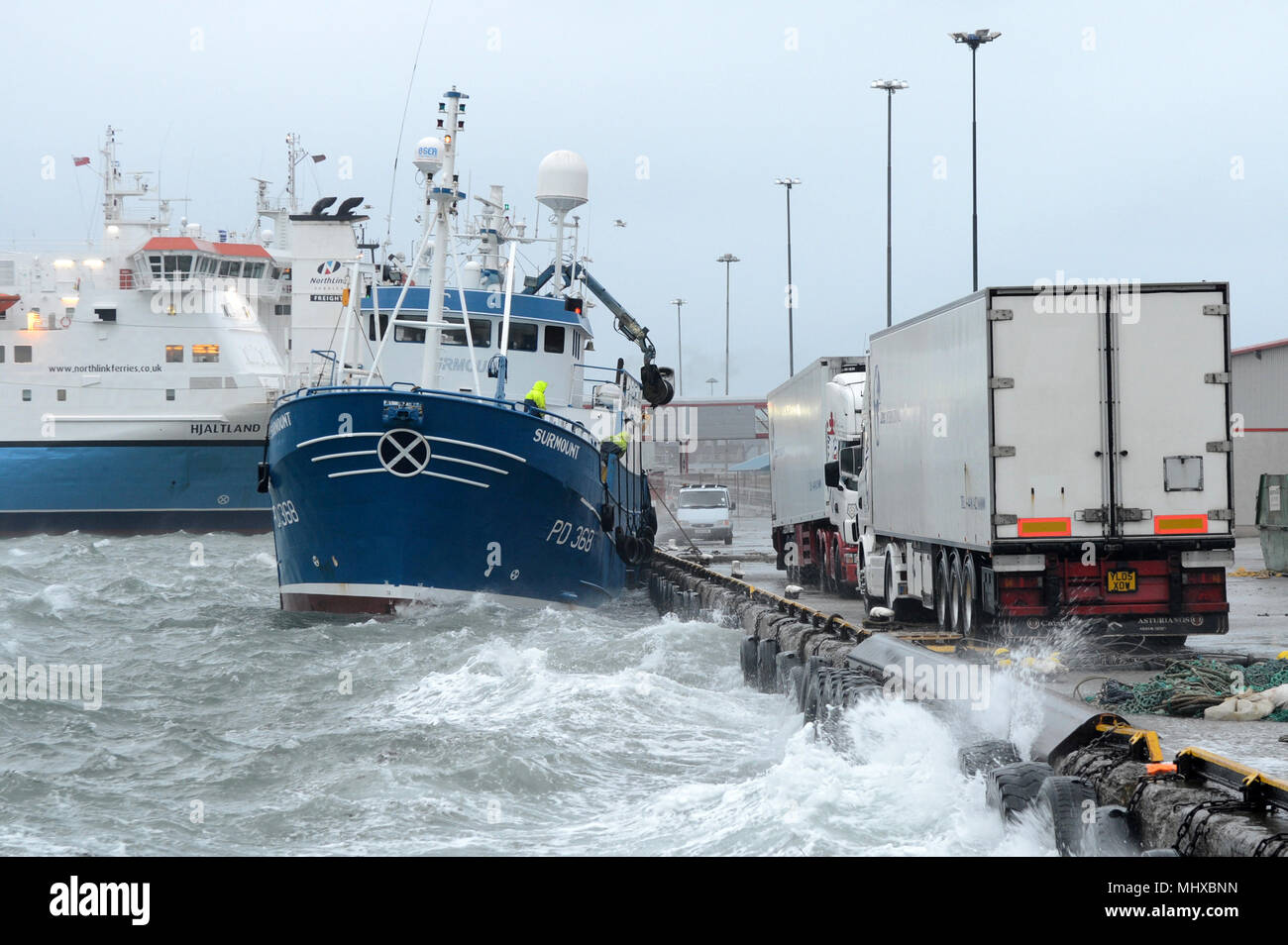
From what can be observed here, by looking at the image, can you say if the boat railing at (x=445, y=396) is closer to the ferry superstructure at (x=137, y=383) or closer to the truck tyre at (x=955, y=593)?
the truck tyre at (x=955, y=593)

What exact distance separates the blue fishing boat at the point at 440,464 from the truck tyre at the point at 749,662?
5.22m

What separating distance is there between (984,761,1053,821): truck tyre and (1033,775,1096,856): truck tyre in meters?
0.18

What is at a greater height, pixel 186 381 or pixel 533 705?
pixel 186 381

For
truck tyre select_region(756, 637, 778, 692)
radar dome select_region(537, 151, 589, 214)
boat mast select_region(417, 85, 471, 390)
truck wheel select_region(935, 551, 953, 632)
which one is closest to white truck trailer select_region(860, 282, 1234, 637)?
truck wheel select_region(935, 551, 953, 632)

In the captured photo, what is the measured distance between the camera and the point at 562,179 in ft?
87.9

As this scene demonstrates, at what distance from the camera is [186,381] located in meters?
55.0

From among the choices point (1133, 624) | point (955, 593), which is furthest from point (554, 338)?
point (1133, 624)

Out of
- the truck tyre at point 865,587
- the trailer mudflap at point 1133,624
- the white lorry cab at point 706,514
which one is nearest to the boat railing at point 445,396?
the truck tyre at point 865,587

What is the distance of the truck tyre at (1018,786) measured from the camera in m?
7.38

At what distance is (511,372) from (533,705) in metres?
12.1

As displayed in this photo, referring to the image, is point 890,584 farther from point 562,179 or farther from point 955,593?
point 562,179

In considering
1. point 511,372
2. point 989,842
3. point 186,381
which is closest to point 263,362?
point 186,381

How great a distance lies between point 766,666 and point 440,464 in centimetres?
612
